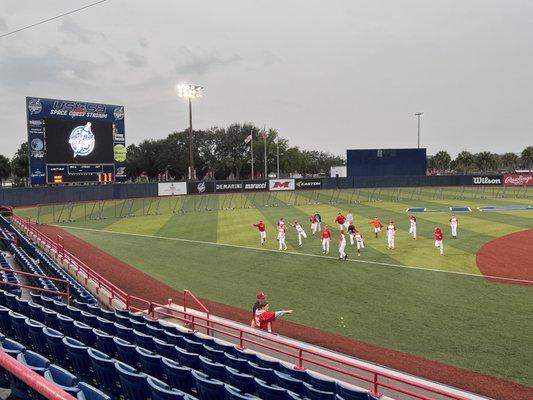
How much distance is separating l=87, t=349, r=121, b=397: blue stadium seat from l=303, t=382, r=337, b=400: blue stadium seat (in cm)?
294

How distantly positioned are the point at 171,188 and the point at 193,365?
47.6 meters

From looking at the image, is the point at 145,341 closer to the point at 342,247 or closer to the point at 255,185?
the point at 342,247

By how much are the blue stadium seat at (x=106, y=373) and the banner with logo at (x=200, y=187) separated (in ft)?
163

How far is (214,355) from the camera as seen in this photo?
9062mm

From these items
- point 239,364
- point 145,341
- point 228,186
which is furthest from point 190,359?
point 228,186

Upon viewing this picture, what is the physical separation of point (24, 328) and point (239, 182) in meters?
53.5

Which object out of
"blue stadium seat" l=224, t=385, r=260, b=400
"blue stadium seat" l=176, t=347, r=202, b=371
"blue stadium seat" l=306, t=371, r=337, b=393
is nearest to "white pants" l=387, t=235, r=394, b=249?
"blue stadium seat" l=306, t=371, r=337, b=393

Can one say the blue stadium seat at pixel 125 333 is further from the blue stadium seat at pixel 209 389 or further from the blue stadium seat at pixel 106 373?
the blue stadium seat at pixel 209 389

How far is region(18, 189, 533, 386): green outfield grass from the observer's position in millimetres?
13875

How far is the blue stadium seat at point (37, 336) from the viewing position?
792 centimetres

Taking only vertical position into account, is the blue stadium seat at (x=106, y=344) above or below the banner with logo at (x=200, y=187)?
below

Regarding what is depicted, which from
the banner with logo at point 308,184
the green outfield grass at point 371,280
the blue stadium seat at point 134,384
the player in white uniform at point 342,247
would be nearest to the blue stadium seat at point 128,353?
the blue stadium seat at point 134,384

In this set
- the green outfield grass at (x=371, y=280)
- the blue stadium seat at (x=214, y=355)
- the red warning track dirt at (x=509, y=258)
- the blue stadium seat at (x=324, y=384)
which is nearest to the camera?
the blue stadium seat at (x=324, y=384)

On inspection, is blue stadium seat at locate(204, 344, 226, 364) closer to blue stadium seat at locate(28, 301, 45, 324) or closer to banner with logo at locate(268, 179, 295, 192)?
blue stadium seat at locate(28, 301, 45, 324)
